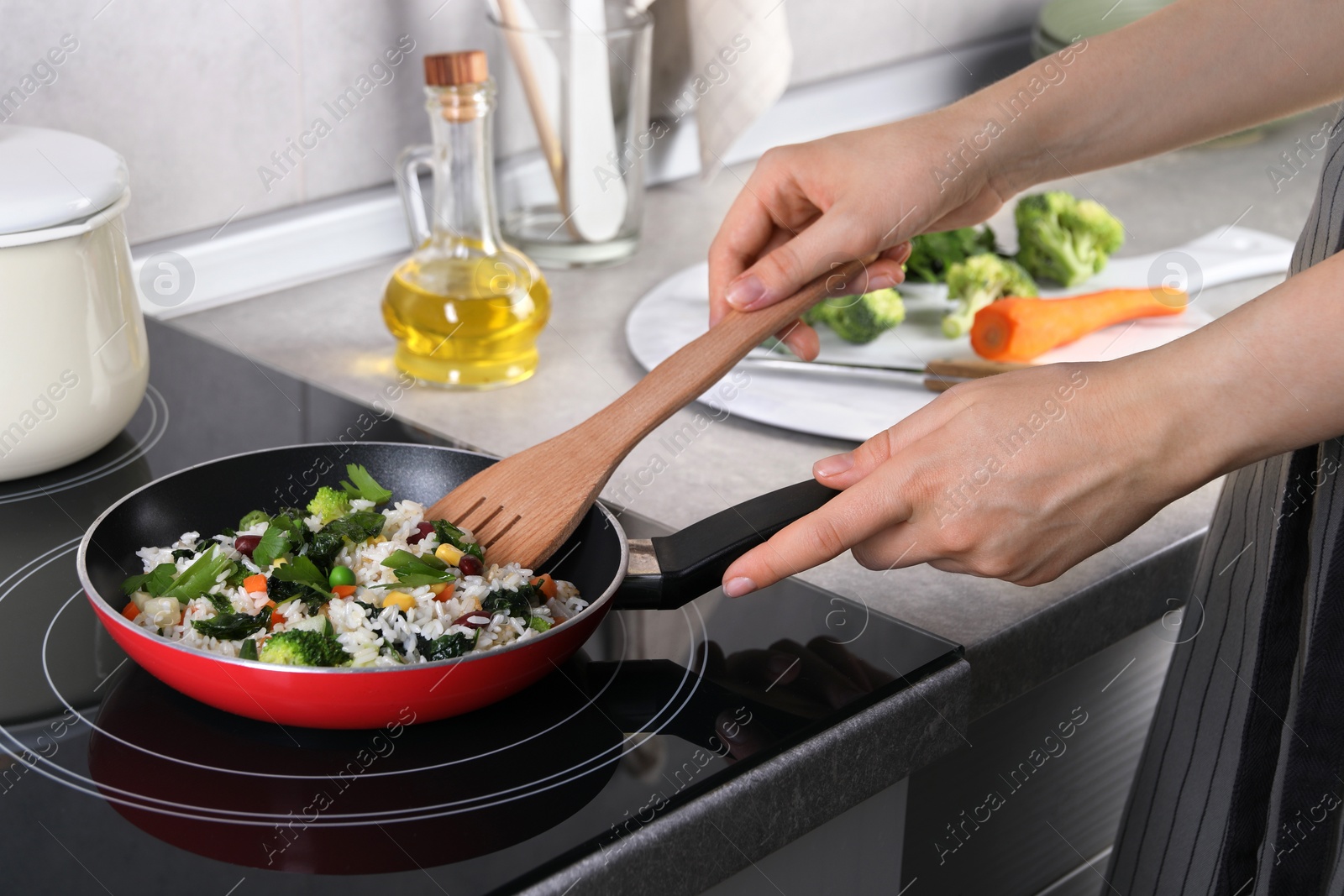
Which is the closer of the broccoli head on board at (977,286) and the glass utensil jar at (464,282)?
the glass utensil jar at (464,282)

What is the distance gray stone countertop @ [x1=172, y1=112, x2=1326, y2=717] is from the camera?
2.90 feet

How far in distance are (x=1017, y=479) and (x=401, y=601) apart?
348 millimetres

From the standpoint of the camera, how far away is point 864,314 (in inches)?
48.9

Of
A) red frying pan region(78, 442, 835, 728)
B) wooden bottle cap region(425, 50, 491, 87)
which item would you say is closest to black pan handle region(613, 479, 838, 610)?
red frying pan region(78, 442, 835, 728)

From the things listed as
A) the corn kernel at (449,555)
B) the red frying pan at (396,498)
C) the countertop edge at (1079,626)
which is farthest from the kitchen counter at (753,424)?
A: the corn kernel at (449,555)

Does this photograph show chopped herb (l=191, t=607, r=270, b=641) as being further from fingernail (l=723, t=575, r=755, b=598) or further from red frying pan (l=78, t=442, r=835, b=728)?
fingernail (l=723, t=575, r=755, b=598)

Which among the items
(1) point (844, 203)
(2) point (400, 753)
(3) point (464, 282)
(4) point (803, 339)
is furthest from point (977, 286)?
(2) point (400, 753)

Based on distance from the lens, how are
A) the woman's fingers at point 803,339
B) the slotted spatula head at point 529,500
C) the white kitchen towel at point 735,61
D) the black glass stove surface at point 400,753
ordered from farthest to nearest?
the white kitchen towel at point 735,61, the woman's fingers at point 803,339, the slotted spatula head at point 529,500, the black glass stove surface at point 400,753

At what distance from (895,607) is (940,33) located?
139cm

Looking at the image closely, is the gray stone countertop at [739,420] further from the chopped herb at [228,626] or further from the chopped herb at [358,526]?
the chopped herb at [228,626]

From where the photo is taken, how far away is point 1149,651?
44.8 inches

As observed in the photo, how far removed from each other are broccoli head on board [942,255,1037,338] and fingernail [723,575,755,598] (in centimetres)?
62

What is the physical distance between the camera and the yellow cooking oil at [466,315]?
117 centimetres

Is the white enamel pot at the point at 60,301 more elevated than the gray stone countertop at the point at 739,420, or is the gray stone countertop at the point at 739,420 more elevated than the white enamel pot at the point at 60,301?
the white enamel pot at the point at 60,301
